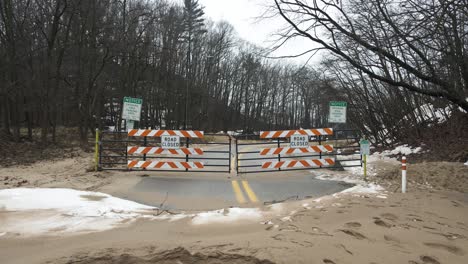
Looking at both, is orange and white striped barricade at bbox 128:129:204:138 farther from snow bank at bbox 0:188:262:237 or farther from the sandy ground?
the sandy ground

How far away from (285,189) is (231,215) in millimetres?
3178

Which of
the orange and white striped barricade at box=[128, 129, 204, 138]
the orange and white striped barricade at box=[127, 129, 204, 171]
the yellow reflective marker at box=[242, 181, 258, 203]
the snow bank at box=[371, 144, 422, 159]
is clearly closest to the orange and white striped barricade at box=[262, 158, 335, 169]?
the yellow reflective marker at box=[242, 181, 258, 203]

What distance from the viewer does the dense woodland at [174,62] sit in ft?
37.3

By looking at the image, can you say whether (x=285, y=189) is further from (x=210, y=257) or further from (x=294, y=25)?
(x=294, y=25)

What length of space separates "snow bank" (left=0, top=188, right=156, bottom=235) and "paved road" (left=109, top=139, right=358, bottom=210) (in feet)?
2.46

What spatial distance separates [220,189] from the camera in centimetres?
865

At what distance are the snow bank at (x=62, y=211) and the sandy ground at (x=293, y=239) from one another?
337 millimetres

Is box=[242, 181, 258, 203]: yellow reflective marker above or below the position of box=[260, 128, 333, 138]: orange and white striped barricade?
below

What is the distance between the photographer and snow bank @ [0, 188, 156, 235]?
5109mm

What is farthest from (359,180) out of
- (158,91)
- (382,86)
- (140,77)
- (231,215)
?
(158,91)

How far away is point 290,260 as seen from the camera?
12.2ft

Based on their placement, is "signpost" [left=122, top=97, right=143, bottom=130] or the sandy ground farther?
"signpost" [left=122, top=97, right=143, bottom=130]

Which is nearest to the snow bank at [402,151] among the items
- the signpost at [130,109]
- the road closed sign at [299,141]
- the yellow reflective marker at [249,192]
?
the road closed sign at [299,141]

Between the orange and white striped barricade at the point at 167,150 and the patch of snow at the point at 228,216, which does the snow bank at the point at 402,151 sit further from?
the patch of snow at the point at 228,216
